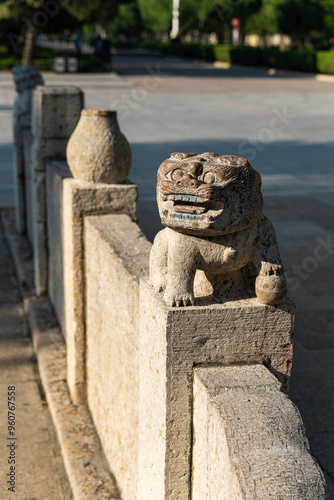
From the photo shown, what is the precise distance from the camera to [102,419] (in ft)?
13.1

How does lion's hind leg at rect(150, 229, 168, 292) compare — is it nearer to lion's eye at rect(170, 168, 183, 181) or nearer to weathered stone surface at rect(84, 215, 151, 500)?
lion's eye at rect(170, 168, 183, 181)

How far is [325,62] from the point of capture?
37.5 meters

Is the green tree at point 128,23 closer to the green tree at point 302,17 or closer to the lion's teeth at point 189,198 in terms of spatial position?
the green tree at point 302,17

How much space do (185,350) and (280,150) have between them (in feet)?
40.1

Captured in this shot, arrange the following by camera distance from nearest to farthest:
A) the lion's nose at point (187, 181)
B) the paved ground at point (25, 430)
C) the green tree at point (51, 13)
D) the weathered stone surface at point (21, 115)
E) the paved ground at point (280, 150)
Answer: the lion's nose at point (187, 181)
the paved ground at point (25, 430)
the paved ground at point (280, 150)
the weathered stone surface at point (21, 115)
the green tree at point (51, 13)

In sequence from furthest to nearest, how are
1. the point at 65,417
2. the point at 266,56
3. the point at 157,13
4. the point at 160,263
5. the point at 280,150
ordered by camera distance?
the point at 157,13 → the point at 266,56 → the point at 280,150 → the point at 65,417 → the point at 160,263

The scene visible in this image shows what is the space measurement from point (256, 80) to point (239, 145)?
817 inches

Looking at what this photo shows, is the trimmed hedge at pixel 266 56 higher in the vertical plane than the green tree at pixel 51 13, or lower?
lower

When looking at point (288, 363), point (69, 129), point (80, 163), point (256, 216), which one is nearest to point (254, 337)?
point (288, 363)

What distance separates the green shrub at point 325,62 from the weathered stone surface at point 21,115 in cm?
3174

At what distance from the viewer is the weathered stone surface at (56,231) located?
5.30m

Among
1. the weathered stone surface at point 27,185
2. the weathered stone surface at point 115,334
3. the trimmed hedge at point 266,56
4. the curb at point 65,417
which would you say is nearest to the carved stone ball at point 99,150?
the weathered stone surface at point 115,334

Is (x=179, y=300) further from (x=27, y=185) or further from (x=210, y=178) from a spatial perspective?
(x=27, y=185)

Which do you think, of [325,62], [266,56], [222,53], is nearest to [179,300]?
[325,62]
